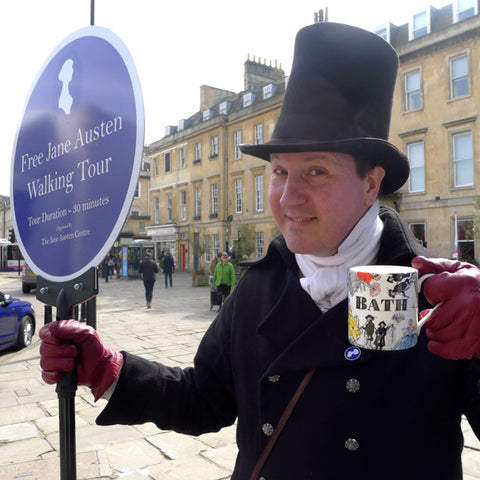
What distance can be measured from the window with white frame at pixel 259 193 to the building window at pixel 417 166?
987 cm

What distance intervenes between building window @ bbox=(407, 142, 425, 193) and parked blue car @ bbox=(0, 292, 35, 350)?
17.1m

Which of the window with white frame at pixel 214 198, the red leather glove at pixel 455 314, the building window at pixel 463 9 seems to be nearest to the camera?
the red leather glove at pixel 455 314

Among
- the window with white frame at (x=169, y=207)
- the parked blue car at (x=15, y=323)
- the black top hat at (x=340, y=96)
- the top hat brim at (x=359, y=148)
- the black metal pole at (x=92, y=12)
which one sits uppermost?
the window with white frame at (x=169, y=207)

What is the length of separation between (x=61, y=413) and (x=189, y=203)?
32.8 meters

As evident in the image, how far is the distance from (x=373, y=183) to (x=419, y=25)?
77.2ft

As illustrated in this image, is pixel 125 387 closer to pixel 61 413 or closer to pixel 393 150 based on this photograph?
pixel 61 413

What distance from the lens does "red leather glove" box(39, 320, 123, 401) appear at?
135 centimetres

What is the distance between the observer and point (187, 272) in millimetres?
32562

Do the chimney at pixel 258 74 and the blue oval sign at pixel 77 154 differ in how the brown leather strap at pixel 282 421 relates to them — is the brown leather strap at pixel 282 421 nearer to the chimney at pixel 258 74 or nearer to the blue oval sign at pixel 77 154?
the blue oval sign at pixel 77 154

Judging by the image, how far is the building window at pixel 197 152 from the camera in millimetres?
33044

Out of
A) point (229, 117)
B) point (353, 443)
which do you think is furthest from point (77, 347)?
point (229, 117)

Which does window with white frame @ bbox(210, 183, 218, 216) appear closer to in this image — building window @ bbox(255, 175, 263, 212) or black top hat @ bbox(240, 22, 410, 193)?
building window @ bbox(255, 175, 263, 212)

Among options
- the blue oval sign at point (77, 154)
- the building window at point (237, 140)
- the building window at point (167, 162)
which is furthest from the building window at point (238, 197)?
the blue oval sign at point (77, 154)

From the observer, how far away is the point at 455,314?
103cm
